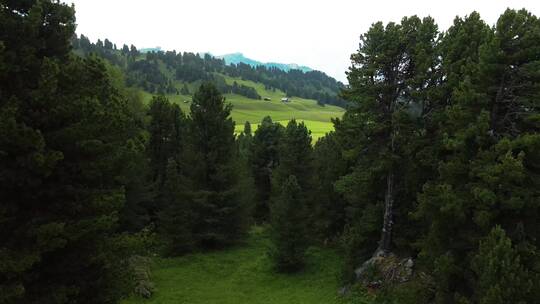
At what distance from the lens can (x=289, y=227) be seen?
28.7 meters

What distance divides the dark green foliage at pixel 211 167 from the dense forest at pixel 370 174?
51cm

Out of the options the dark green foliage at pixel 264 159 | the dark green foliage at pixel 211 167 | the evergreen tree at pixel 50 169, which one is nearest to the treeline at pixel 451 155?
the evergreen tree at pixel 50 169

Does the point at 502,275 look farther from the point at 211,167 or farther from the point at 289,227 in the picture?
the point at 211,167

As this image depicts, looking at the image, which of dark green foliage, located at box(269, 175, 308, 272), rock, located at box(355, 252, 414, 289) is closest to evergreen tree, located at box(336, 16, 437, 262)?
rock, located at box(355, 252, 414, 289)

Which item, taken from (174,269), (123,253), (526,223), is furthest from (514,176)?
(174,269)

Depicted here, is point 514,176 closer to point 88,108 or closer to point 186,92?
point 88,108

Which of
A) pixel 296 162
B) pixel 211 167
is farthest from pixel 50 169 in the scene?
pixel 296 162

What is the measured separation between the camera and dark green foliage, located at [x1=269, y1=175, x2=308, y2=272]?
28.9m

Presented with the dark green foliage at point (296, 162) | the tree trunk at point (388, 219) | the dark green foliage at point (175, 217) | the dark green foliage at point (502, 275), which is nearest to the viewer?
the dark green foliage at point (502, 275)

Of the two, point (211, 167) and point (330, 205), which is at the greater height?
point (211, 167)

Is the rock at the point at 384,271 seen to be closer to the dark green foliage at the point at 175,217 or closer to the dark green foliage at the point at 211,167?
the dark green foliage at the point at 175,217

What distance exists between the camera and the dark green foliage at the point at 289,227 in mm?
A: 28875

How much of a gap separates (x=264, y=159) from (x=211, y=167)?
1621 centimetres

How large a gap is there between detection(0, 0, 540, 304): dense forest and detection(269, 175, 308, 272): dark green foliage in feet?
0.31
